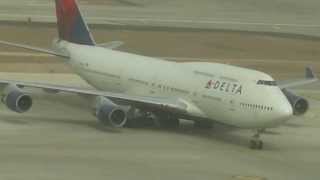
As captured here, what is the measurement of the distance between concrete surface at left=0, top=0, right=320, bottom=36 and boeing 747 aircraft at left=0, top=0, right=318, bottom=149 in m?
47.0

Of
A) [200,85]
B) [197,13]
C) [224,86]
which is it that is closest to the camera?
[224,86]

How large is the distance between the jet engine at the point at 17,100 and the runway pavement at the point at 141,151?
0.67 m

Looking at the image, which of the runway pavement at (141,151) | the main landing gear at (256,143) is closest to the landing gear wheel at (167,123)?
the runway pavement at (141,151)

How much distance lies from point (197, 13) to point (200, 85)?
79.5 metres

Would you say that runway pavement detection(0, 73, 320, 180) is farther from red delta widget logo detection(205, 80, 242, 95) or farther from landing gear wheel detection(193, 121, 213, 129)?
red delta widget logo detection(205, 80, 242, 95)

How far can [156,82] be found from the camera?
36219mm

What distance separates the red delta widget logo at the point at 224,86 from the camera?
105 feet

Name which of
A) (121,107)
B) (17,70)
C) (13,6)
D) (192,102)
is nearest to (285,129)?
(192,102)

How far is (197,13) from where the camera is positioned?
113 m

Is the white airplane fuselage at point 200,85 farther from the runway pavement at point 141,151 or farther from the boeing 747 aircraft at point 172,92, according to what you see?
the runway pavement at point 141,151

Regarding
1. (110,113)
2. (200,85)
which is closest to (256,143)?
(200,85)

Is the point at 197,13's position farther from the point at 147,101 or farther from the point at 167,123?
the point at 147,101

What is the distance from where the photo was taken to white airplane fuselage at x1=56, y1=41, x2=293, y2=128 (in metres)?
31.1

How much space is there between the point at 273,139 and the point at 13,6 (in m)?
79.9
